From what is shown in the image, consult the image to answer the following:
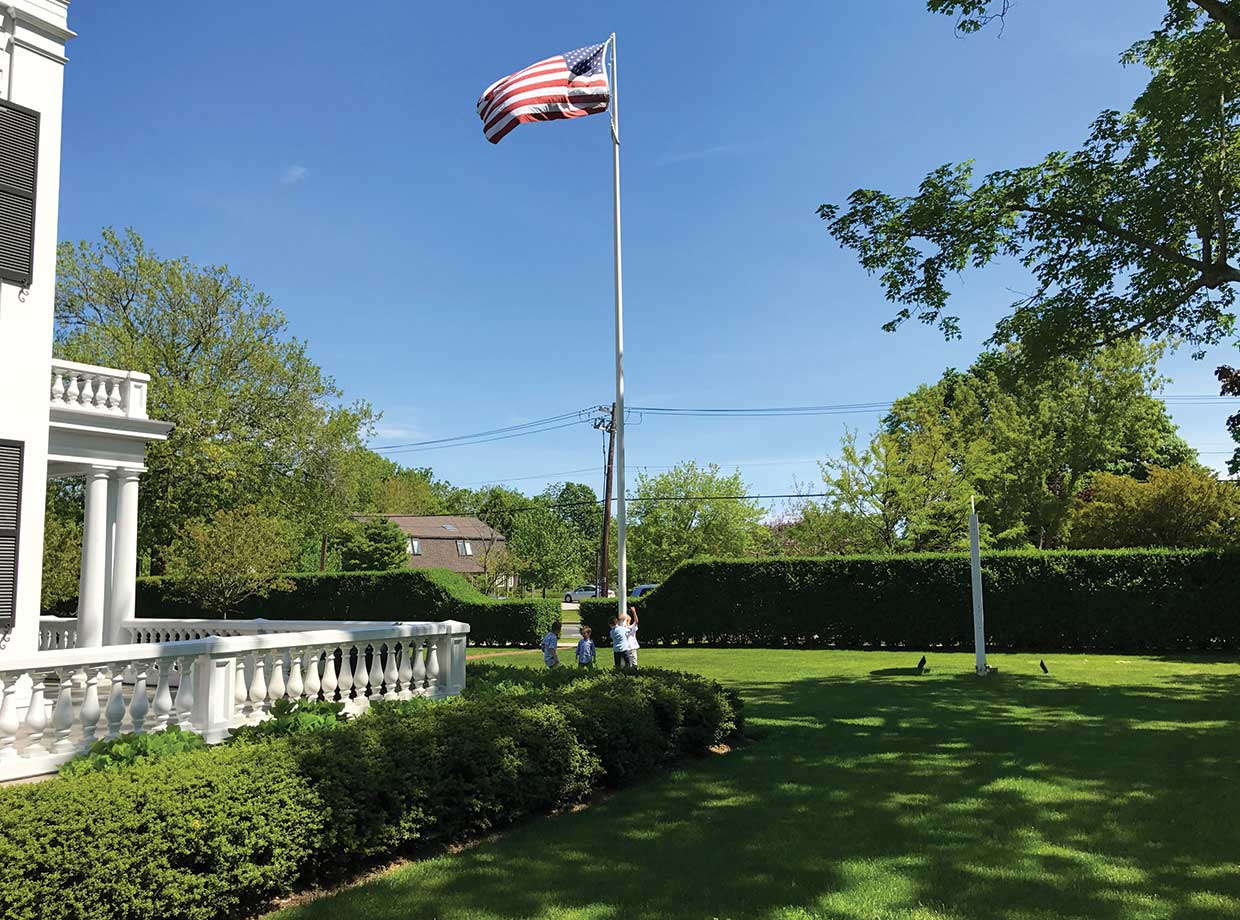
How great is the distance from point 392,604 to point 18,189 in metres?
25.4

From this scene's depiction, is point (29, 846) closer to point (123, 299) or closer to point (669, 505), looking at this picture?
point (123, 299)

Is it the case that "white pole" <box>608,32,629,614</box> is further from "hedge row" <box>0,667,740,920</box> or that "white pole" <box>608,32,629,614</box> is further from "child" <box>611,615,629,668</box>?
"hedge row" <box>0,667,740,920</box>

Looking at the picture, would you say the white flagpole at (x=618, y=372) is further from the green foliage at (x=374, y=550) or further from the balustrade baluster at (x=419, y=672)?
the green foliage at (x=374, y=550)

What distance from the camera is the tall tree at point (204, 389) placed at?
3253cm

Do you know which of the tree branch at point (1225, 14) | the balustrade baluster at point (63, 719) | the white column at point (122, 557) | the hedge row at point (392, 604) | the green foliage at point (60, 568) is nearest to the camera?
the balustrade baluster at point (63, 719)

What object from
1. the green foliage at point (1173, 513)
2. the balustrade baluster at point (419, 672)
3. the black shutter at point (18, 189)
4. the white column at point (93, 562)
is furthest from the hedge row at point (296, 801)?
the green foliage at point (1173, 513)

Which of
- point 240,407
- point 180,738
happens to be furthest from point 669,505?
point 180,738

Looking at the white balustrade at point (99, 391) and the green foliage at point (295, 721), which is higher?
the white balustrade at point (99, 391)

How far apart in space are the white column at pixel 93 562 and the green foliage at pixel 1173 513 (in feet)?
118

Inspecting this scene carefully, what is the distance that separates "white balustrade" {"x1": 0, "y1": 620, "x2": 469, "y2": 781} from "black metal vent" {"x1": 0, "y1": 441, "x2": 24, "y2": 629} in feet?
4.68

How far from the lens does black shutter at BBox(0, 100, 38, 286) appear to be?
35.3 ft

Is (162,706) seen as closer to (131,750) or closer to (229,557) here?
(131,750)

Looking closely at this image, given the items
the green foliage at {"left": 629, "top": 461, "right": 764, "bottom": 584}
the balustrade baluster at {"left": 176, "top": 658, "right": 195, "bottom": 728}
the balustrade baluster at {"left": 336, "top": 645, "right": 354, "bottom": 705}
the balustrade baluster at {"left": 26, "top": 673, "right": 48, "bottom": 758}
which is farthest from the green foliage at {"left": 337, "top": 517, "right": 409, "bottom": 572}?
the balustrade baluster at {"left": 26, "top": 673, "right": 48, "bottom": 758}

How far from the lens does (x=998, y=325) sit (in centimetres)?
2008
